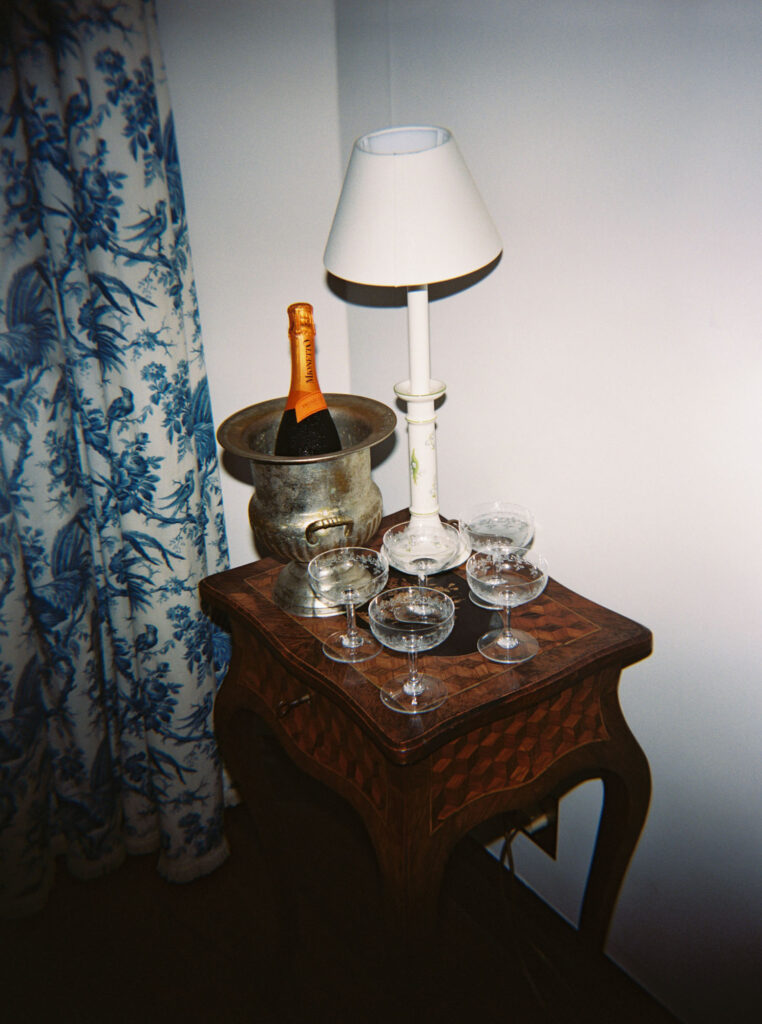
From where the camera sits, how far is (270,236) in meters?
1.54

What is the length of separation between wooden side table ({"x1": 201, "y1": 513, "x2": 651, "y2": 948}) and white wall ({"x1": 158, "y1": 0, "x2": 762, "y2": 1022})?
0.11 metres

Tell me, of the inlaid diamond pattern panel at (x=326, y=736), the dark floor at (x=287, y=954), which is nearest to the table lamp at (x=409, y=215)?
the inlaid diamond pattern panel at (x=326, y=736)

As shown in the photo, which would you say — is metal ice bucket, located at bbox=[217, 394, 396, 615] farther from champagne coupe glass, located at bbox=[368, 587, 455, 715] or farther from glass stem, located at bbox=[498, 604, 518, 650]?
glass stem, located at bbox=[498, 604, 518, 650]

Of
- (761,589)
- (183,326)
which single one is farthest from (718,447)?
(183,326)

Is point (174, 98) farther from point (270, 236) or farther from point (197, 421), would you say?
point (197, 421)

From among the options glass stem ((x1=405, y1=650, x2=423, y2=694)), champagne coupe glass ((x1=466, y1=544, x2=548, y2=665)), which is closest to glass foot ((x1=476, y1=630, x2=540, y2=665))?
champagne coupe glass ((x1=466, y1=544, x2=548, y2=665))

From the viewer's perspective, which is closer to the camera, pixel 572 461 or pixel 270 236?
pixel 572 461

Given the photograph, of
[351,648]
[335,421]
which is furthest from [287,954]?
[335,421]

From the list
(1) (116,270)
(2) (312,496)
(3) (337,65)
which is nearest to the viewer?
(2) (312,496)

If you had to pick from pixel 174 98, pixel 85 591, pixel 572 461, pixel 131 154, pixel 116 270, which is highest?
pixel 174 98

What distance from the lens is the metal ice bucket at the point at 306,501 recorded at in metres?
1.13

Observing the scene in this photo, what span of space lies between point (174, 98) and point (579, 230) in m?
0.80

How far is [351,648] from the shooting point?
3.63 feet

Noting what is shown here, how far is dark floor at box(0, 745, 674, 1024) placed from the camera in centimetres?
145
